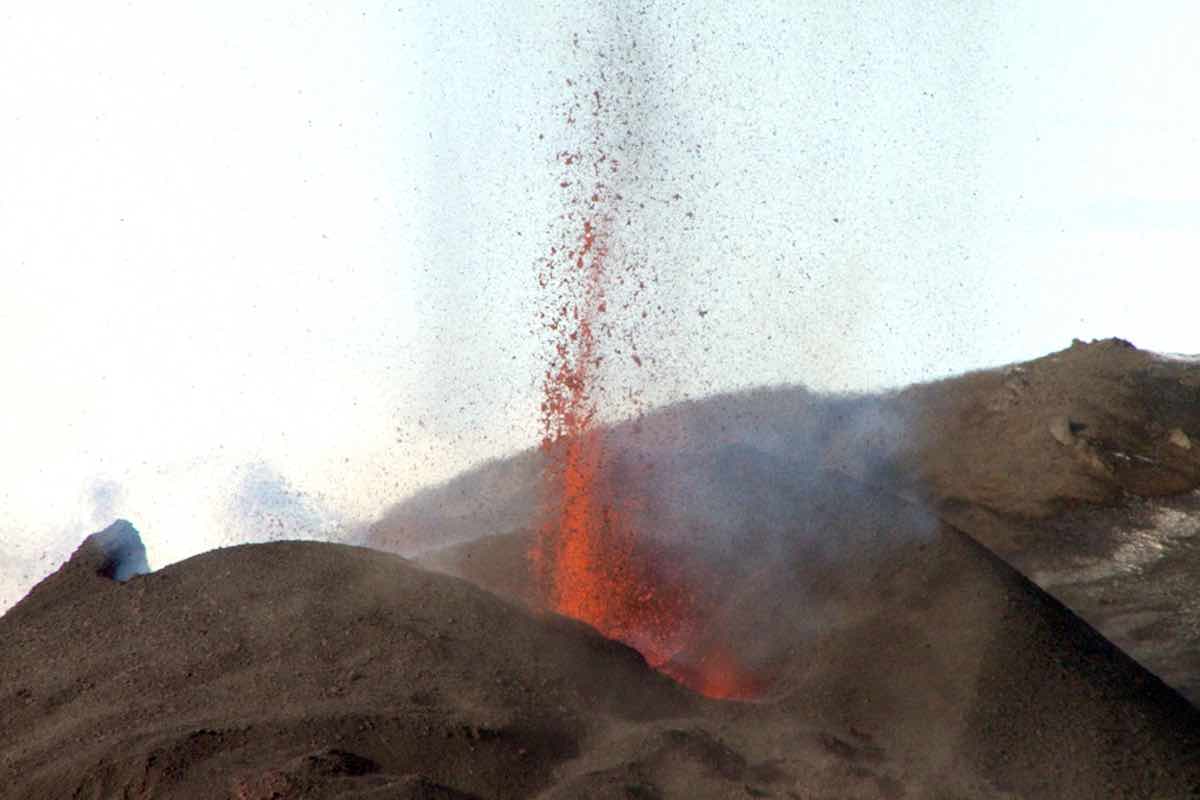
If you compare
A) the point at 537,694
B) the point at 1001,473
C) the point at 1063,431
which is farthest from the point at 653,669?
the point at 1063,431

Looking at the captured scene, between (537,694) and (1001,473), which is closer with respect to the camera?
(537,694)

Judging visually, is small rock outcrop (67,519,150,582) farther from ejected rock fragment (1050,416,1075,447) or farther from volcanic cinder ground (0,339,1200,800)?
ejected rock fragment (1050,416,1075,447)

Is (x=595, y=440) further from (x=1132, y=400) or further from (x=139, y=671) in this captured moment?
(x=1132, y=400)

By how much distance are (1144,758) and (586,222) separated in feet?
33.4

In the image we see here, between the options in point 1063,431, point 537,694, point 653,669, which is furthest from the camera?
point 1063,431

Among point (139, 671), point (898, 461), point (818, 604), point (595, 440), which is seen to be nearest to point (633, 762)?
point (818, 604)

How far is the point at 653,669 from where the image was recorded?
36.4ft

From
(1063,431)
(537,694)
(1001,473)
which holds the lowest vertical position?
(1001,473)

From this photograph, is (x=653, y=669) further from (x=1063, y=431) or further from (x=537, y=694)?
(x=1063, y=431)

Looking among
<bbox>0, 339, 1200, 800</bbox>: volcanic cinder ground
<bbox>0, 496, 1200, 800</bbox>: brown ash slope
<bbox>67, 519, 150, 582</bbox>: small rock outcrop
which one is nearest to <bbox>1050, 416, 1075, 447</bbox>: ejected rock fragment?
<bbox>0, 339, 1200, 800</bbox>: volcanic cinder ground

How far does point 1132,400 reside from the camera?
20.8 meters

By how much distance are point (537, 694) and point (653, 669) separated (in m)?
1.48

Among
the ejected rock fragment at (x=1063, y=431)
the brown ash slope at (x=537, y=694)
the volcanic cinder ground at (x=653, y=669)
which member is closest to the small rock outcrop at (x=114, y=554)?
the volcanic cinder ground at (x=653, y=669)

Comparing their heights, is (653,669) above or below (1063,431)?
above
